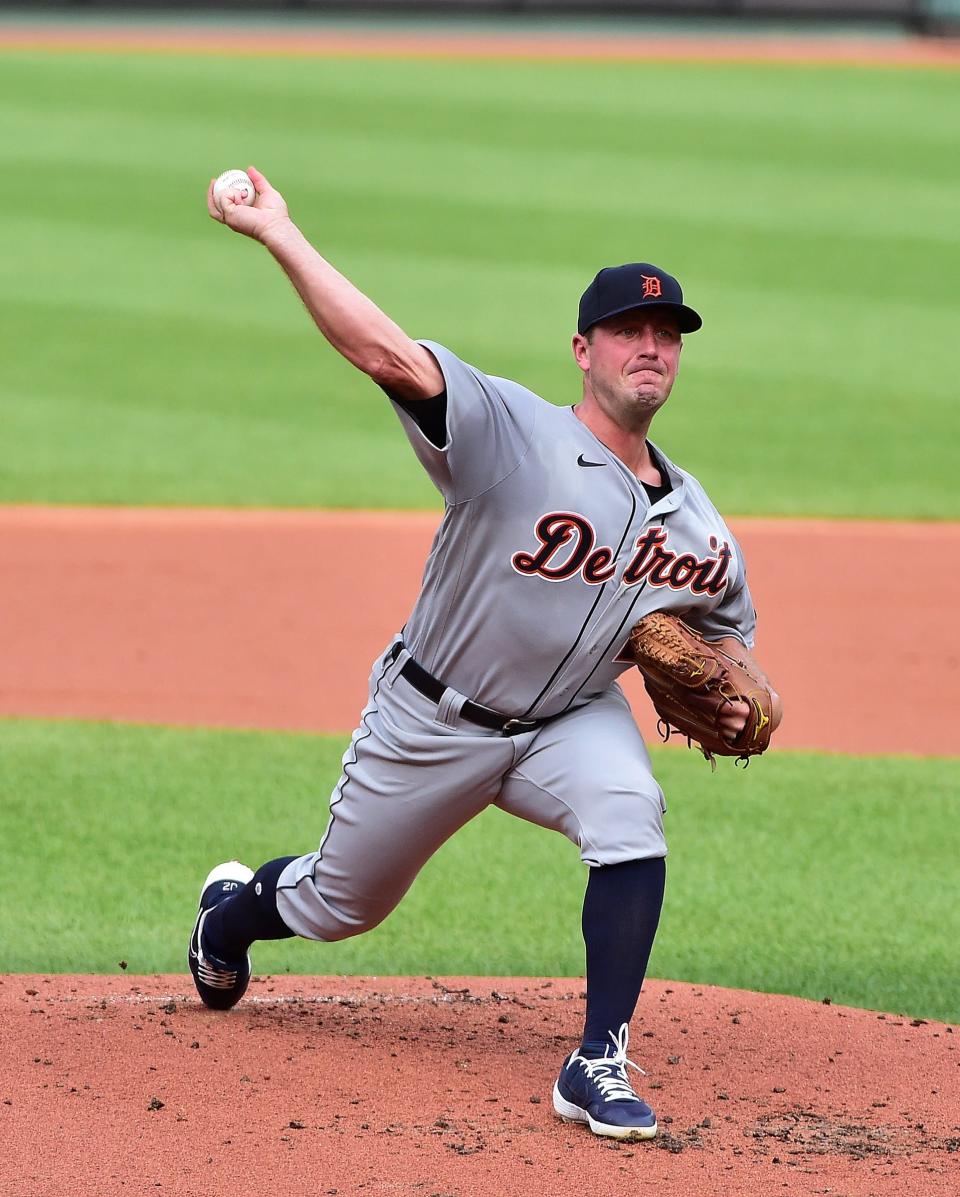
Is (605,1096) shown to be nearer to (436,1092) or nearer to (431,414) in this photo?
(436,1092)

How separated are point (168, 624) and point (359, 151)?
11.5 metres

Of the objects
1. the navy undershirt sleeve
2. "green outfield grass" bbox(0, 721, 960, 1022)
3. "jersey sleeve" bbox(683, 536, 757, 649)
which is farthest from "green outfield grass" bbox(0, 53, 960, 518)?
the navy undershirt sleeve

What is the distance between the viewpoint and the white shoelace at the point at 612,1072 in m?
3.87

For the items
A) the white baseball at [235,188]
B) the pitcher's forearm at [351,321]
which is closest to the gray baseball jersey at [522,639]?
the pitcher's forearm at [351,321]

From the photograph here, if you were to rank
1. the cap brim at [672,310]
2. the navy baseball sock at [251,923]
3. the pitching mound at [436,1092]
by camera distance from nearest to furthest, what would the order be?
the pitching mound at [436,1092] → the cap brim at [672,310] → the navy baseball sock at [251,923]

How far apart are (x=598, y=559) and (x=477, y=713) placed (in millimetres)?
426

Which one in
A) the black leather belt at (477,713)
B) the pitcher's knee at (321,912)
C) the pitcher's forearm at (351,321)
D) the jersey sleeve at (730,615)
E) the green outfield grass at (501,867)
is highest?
the pitcher's forearm at (351,321)

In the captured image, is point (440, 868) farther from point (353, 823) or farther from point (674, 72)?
point (674, 72)

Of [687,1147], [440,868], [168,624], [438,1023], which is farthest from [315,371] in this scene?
[687,1147]

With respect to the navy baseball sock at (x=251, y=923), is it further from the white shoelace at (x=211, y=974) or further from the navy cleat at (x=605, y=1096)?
the navy cleat at (x=605, y=1096)

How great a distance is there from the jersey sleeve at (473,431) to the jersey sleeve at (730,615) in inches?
23.9

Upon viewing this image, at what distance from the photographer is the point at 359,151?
18.8m

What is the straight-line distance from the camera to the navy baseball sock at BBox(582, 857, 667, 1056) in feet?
12.9

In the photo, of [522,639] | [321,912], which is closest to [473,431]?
[522,639]
